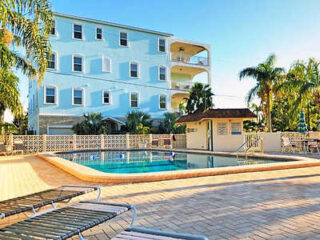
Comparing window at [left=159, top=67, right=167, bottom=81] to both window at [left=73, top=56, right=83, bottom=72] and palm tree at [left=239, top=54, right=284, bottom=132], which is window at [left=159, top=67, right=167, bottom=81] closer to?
window at [left=73, top=56, right=83, bottom=72]

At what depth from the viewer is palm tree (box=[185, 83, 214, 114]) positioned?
82.0 ft

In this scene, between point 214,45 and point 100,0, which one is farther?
point 214,45

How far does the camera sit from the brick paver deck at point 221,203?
3.35 metres

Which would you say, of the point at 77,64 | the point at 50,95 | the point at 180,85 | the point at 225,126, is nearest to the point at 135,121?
the point at 77,64

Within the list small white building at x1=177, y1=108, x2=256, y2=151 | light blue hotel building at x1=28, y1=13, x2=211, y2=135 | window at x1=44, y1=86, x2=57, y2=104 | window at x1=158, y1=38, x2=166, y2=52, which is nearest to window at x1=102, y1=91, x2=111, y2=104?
light blue hotel building at x1=28, y1=13, x2=211, y2=135

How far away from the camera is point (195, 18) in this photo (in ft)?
61.6

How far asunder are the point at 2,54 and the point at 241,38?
1692cm

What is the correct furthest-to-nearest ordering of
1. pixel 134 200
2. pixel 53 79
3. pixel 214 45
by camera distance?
pixel 214 45 < pixel 53 79 < pixel 134 200

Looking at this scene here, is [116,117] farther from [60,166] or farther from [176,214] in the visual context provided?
[176,214]

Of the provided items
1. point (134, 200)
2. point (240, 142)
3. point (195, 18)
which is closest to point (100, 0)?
point (195, 18)

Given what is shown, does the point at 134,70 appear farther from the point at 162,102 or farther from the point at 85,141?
the point at 85,141

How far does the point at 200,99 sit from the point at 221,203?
68.7 ft

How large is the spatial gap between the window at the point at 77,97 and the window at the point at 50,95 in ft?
5.54

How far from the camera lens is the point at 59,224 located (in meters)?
2.45
